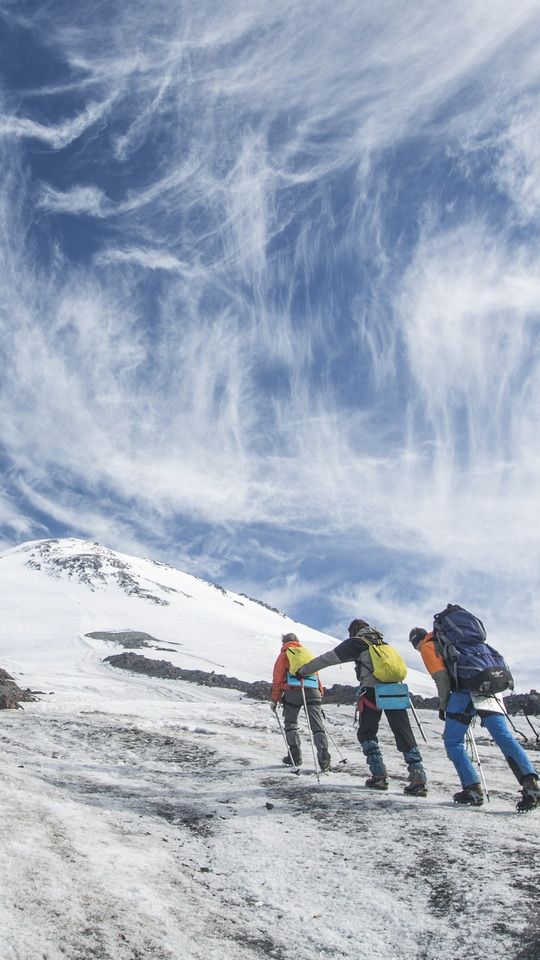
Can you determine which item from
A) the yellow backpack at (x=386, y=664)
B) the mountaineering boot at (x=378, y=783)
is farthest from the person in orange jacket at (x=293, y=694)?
the yellow backpack at (x=386, y=664)

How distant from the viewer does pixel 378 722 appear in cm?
845

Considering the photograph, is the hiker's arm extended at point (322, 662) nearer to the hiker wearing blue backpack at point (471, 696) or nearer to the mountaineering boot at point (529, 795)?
the hiker wearing blue backpack at point (471, 696)

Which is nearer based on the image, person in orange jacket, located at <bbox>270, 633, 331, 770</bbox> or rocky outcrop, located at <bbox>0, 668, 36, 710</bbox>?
person in orange jacket, located at <bbox>270, 633, 331, 770</bbox>

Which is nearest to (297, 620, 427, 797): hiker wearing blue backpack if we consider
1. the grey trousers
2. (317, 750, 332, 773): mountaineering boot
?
(317, 750, 332, 773): mountaineering boot

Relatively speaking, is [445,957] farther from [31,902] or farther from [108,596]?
[108,596]

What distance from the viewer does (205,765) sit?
33.9 feet

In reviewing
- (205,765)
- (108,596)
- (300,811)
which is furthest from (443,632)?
(108,596)

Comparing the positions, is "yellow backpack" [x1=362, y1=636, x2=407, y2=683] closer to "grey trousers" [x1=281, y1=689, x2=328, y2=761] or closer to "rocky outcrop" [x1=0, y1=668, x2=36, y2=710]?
"grey trousers" [x1=281, y1=689, x2=328, y2=761]

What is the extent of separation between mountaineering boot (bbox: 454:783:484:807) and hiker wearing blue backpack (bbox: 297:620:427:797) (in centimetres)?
61

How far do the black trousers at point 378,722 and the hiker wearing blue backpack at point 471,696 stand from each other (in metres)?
0.73

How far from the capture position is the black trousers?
822cm

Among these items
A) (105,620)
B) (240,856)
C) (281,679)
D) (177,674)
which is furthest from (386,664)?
(105,620)

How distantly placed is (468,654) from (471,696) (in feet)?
1.55

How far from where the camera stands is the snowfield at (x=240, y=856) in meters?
4.01
